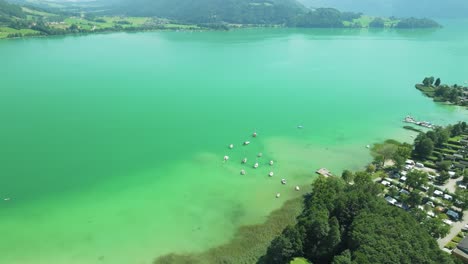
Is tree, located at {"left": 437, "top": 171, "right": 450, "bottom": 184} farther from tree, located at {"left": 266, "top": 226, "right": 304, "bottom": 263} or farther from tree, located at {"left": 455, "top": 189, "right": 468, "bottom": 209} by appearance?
tree, located at {"left": 266, "top": 226, "right": 304, "bottom": 263}

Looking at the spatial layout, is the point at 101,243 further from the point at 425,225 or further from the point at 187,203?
the point at 425,225

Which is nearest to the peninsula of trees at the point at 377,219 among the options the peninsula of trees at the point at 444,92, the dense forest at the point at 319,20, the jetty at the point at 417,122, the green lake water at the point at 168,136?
the green lake water at the point at 168,136

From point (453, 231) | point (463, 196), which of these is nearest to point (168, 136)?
point (453, 231)

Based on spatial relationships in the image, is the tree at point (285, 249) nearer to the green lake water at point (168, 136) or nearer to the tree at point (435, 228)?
the green lake water at point (168, 136)

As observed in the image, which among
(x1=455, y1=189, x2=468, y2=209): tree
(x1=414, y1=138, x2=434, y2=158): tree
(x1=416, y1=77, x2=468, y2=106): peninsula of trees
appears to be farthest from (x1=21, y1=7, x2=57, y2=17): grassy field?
(x1=455, y1=189, x2=468, y2=209): tree

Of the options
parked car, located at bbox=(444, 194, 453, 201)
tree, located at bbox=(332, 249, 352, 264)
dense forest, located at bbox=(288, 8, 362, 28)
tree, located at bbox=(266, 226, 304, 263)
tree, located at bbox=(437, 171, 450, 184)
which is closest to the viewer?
tree, located at bbox=(332, 249, 352, 264)
